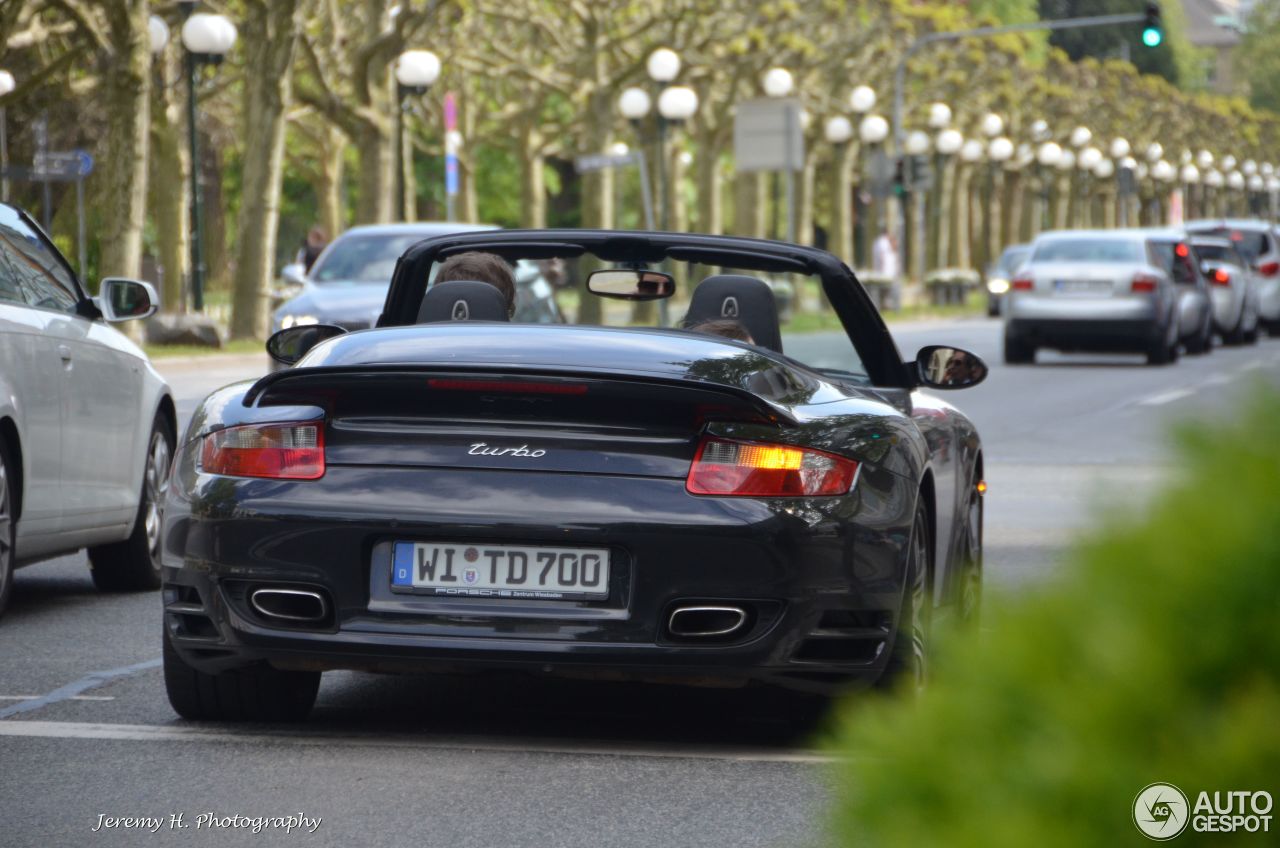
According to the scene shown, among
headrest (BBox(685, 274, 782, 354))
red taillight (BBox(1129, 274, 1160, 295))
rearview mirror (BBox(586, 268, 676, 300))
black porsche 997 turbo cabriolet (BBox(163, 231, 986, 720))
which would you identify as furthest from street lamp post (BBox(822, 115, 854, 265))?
black porsche 997 turbo cabriolet (BBox(163, 231, 986, 720))

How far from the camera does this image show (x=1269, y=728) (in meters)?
1.29

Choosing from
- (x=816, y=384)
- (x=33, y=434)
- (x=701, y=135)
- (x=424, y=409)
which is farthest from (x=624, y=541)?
(x=701, y=135)

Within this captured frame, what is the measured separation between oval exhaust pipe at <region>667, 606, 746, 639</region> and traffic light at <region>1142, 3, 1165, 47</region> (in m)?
40.9

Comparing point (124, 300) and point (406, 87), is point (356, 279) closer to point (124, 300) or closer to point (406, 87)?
point (124, 300)

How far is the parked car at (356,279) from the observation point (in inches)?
763

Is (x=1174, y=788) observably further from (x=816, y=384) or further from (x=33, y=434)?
(x=33, y=434)

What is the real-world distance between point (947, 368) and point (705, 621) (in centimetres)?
195

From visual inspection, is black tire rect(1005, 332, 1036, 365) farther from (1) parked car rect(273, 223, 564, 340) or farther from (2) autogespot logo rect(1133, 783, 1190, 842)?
(2) autogespot logo rect(1133, 783, 1190, 842)

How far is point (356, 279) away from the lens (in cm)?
2091

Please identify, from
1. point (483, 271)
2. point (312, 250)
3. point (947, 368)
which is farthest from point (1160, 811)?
point (312, 250)

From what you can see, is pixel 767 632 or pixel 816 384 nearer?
pixel 767 632

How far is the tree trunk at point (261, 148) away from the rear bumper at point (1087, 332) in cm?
1070

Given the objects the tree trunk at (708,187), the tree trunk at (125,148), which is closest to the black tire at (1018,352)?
the tree trunk at (125,148)

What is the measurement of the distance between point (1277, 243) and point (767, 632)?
39.2m
